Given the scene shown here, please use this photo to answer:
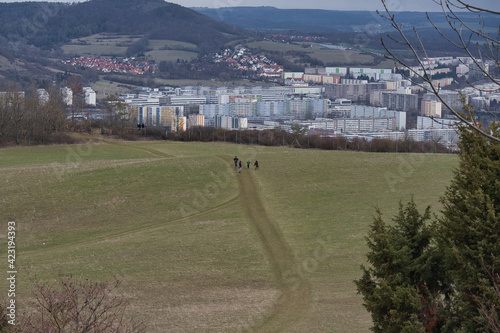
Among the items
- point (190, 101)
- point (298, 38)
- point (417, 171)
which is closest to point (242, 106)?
point (190, 101)

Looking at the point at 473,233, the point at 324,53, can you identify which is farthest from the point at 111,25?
the point at 473,233

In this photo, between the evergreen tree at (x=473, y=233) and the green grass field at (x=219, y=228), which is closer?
the evergreen tree at (x=473, y=233)

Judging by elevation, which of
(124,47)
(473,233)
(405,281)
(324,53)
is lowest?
(405,281)

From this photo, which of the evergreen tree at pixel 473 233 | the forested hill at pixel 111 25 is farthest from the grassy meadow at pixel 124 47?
the evergreen tree at pixel 473 233

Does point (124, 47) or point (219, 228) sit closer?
point (219, 228)

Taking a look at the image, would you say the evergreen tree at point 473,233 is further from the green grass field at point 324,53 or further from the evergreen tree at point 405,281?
the green grass field at point 324,53

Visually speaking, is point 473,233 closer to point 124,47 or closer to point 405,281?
point 405,281
